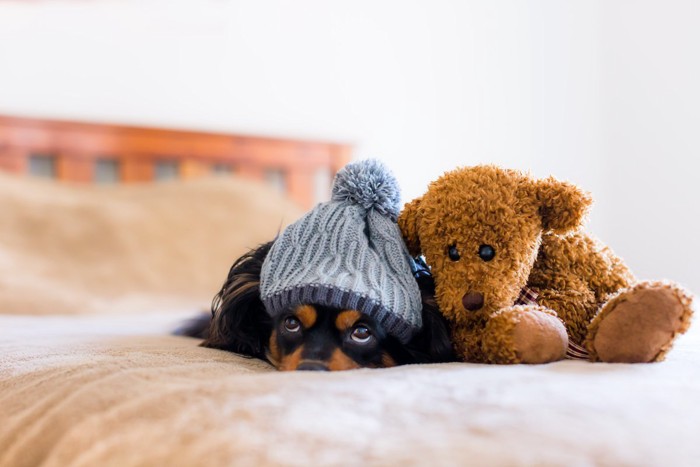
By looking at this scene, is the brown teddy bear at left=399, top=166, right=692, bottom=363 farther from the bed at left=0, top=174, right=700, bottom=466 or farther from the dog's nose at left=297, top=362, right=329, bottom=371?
the dog's nose at left=297, top=362, right=329, bottom=371

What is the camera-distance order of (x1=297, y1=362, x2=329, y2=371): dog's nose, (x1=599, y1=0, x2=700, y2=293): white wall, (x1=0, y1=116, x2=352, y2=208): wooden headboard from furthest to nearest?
(x1=599, y1=0, x2=700, y2=293): white wall, (x1=0, y1=116, x2=352, y2=208): wooden headboard, (x1=297, y1=362, x2=329, y2=371): dog's nose

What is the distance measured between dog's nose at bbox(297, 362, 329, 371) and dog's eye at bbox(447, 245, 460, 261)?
0.79ft

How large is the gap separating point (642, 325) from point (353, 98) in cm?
262

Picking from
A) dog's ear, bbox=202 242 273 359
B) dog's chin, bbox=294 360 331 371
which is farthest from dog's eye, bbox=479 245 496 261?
dog's ear, bbox=202 242 273 359

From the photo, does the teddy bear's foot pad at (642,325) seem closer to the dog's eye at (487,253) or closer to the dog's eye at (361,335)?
the dog's eye at (487,253)

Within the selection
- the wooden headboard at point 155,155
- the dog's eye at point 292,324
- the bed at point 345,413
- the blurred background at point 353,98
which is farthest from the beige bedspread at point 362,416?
the wooden headboard at point 155,155

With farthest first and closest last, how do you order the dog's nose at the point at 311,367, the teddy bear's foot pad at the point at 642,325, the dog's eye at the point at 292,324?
the dog's eye at the point at 292,324, the dog's nose at the point at 311,367, the teddy bear's foot pad at the point at 642,325

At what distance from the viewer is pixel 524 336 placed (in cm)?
91

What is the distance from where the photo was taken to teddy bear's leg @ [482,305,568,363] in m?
0.90

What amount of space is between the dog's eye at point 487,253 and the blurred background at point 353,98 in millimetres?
1729

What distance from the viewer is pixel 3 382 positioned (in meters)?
0.94

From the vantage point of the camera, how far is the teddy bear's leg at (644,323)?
2.73ft

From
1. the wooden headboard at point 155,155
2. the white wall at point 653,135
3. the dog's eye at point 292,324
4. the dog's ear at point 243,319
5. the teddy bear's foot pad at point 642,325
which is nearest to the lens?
the teddy bear's foot pad at point 642,325

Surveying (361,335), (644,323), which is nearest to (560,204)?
(644,323)
